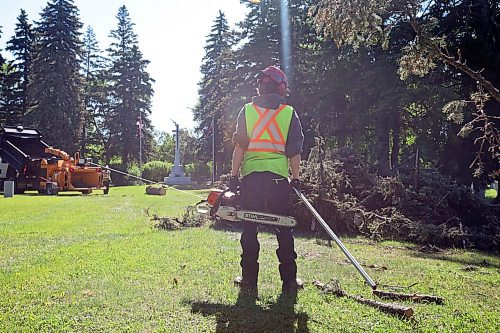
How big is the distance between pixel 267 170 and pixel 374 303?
5.61ft

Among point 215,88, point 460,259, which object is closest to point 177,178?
point 215,88

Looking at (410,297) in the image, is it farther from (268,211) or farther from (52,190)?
(52,190)

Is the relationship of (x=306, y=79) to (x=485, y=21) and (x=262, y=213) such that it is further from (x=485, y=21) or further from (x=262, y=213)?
(x=262, y=213)

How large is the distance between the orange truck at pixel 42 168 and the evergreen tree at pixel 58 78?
1634 centimetres

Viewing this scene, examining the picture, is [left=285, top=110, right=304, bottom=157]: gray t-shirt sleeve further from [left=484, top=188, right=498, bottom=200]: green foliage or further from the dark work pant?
[left=484, top=188, right=498, bottom=200]: green foliage

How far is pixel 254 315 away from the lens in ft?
13.6

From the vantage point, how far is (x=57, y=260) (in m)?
6.48

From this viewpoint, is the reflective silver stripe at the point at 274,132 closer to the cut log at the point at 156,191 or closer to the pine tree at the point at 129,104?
the cut log at the point at 156,191

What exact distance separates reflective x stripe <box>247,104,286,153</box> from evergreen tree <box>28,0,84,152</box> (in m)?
40.9

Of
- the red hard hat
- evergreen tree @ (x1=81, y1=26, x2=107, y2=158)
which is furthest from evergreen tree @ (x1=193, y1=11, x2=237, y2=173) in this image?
the red hard hat

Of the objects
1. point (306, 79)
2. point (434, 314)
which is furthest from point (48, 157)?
point (434, 314)

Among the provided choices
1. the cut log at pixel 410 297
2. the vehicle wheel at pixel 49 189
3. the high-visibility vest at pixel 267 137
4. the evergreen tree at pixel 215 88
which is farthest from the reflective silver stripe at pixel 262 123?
the evergreen tree at pixel 215 88

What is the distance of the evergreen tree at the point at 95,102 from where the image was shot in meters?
54.5

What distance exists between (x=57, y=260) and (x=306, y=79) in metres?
24.6
